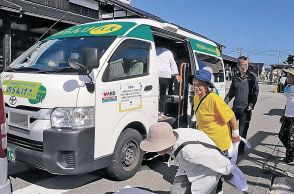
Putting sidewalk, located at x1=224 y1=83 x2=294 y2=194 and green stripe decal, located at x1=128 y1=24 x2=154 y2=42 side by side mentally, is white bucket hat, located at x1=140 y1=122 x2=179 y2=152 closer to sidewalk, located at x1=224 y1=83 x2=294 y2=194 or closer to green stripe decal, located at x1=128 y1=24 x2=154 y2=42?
sidewalk, located at x1=224 y1=83 x2=294 y2=194

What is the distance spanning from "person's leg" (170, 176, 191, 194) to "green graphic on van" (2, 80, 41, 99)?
2054mm

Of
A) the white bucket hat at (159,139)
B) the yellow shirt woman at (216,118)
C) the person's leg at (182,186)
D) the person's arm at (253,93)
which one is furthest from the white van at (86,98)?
the person's arm at (253,93)

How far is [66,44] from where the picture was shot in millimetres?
5242

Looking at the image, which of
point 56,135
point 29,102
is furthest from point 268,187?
point 29,102

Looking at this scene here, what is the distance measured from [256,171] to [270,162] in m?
0.73

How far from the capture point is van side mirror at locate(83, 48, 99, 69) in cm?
425

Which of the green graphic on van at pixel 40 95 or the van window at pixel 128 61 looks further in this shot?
the van window at pixel 128 61

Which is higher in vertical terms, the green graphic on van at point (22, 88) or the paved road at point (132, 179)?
the green graphic on van at point (22, 88)

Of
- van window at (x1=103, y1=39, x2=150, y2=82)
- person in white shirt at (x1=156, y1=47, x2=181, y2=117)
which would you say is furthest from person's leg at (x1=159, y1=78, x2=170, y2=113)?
van window at (x1=103, y1=39, x2=150, y2=82)

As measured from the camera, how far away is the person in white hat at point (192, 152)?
9.36 feet

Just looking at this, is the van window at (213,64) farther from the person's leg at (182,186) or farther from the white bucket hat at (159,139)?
the white bucket hat at (159,139)

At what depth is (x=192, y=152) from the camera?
2941mm

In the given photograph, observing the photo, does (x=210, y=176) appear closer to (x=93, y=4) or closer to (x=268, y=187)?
(x=268, y=187)

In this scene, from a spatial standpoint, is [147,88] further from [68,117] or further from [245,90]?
[245,90]
